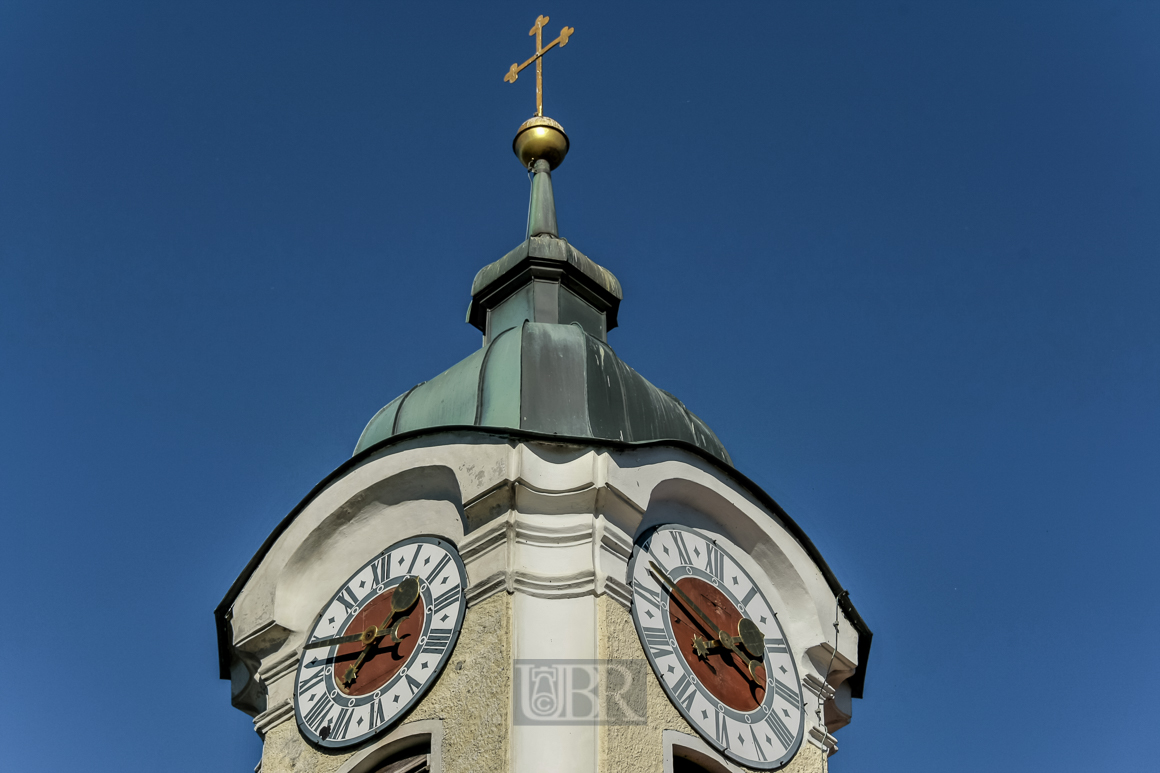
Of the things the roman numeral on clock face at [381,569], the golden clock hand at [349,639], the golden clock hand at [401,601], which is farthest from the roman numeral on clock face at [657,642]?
the roman numeral on clock face at [381,569]

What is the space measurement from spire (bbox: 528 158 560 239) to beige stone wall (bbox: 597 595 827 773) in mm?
5036

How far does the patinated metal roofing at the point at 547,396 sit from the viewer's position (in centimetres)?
1530

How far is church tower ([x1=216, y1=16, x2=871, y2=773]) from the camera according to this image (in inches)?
541

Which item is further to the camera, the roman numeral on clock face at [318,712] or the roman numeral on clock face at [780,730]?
the roman numeral on clock face at [780,730]

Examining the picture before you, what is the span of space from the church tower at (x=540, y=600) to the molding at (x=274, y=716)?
0.02 meters

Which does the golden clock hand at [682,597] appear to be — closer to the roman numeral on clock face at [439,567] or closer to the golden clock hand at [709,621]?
the golden clock hand at [709,621]

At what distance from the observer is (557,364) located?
1574 cm

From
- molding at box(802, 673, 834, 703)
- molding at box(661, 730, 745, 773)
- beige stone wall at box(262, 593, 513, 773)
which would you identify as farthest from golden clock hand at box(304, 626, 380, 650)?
molding at box(802, 673, 834, 703)

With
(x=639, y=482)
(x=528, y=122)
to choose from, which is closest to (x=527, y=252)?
(x=528, y=122)

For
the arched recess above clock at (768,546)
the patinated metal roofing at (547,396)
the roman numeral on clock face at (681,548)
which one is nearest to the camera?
the roman numeral on clock face at (681,548)

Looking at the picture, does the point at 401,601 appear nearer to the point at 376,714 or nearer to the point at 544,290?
the point at 376,714

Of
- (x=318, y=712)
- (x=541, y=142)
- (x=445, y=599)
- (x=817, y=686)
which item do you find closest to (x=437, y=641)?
(x=445, y=599)

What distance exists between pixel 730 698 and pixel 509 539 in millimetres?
1841

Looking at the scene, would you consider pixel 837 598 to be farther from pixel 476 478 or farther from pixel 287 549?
pixel 287 549
